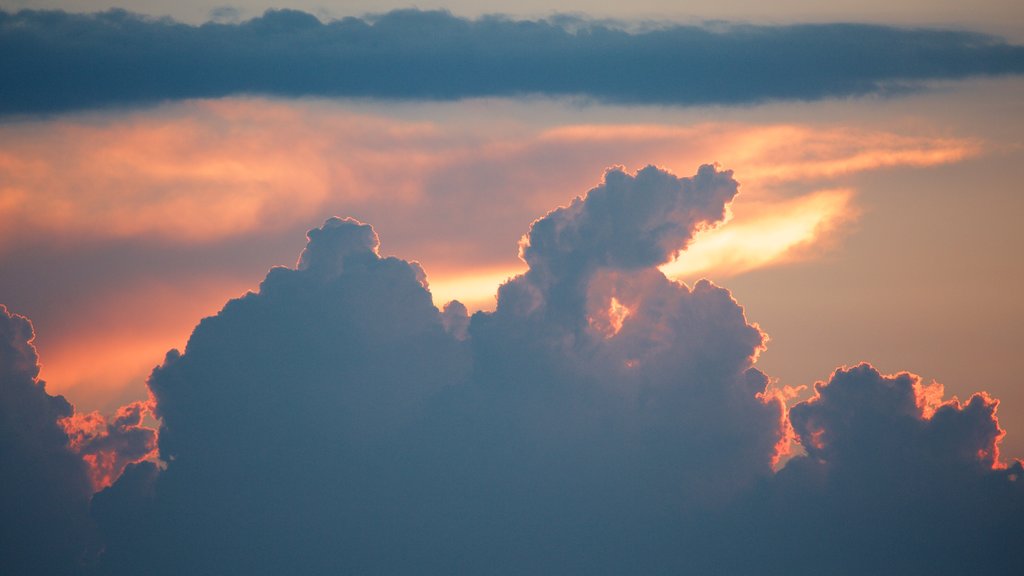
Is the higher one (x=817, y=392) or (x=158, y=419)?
(x=158, y=419)

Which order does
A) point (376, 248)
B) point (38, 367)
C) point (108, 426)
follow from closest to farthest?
point (376, 248), point (38, 367), point (108, 426)

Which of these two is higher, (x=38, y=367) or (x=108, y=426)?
(x=38, y=367)

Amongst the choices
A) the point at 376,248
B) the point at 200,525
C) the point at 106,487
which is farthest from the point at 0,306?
the point at 376,248

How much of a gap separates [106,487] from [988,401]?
24518 centimetres

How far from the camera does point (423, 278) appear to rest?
150875 millimetres

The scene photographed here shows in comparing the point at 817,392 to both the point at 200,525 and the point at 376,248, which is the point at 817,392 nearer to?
the point at 376,248

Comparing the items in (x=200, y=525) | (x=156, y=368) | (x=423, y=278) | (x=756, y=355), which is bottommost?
(x=200, y=525)

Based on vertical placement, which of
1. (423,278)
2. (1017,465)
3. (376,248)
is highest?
(376,248)

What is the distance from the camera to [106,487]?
17188cm

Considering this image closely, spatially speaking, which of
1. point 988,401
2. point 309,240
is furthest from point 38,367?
point 988,401

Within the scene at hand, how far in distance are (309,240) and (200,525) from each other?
10399cm


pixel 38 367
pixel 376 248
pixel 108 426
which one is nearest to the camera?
pixel 376 248

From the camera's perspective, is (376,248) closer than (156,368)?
Yes

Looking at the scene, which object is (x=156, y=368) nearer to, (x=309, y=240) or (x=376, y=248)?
(x=309, y=240)
